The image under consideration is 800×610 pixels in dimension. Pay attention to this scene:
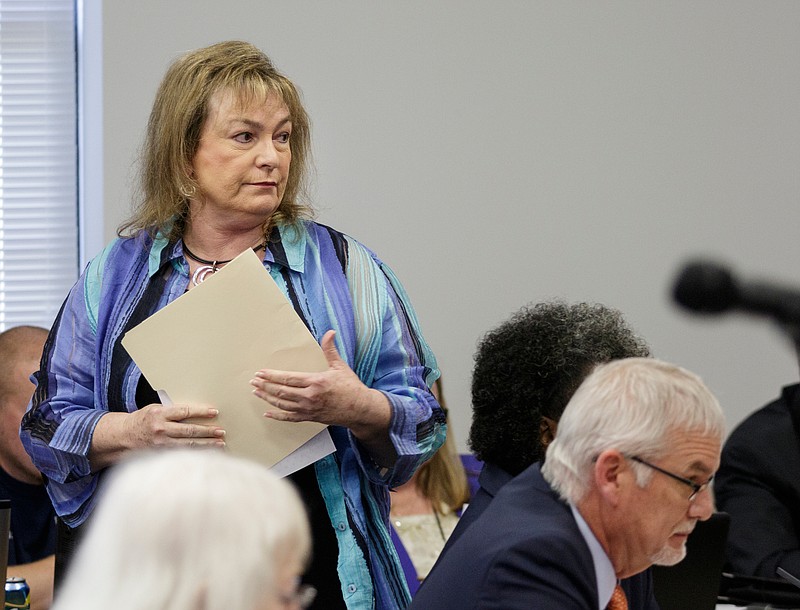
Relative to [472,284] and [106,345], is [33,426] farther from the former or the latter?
[472,284]

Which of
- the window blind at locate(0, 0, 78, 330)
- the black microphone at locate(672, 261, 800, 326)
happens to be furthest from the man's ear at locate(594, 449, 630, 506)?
the window blind at locate(0, 0, 78, 330)

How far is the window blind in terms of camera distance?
399 cm

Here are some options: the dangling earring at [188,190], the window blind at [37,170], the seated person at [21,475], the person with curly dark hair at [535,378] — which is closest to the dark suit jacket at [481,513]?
the person with curly dark hair at [535,378]

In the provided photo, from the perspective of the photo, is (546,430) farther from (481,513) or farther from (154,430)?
(154,430)

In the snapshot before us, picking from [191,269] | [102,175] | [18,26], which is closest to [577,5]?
[102,175]

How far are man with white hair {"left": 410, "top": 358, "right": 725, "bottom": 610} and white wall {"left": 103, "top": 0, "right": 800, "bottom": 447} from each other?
84.6 inches

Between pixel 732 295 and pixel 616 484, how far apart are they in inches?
13.6

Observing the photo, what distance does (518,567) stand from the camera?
1.48 metres

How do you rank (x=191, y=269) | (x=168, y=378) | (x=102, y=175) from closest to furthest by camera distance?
(x=168, y=378), (x=191, y=269), (x=102, y=175)

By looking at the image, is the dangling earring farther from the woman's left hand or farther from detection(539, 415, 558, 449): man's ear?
detection(539, 415, 558, 449): man's ear

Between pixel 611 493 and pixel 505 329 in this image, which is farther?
pixel 505 329

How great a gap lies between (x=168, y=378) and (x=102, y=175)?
6.61ft

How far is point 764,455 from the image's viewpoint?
282 cm

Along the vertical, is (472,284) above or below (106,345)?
below
